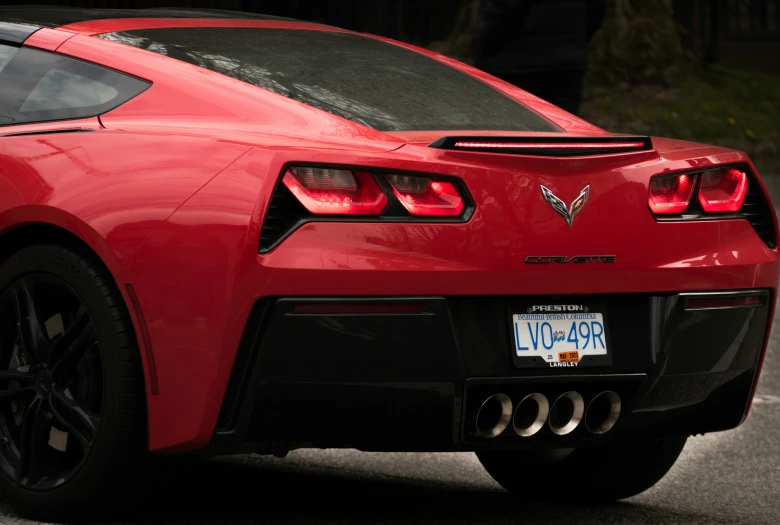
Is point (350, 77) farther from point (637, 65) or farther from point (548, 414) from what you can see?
point (637, 65)

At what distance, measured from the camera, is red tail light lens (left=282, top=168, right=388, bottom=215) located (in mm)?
3578

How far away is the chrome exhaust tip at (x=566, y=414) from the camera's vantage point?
12.8 feet

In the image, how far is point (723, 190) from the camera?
4172 millimetres

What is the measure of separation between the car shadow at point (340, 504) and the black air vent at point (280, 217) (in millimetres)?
823

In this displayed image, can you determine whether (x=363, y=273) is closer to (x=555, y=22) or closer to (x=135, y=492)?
(x=135, y=492)

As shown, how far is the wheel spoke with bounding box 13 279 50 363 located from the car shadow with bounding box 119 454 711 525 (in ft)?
1.71

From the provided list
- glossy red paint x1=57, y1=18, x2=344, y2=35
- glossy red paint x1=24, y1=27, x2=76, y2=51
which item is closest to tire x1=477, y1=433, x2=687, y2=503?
glossy red paint x1=57, y1=18, x2=344, y2=35

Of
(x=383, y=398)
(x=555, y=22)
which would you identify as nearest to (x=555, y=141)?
(x=383, y=398)

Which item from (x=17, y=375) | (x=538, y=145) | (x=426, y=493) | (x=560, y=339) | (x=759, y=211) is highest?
(x=538, y=145)

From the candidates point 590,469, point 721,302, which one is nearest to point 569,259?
point 721,302

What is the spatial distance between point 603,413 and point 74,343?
1406mm

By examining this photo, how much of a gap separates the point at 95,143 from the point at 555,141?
1.20 metres

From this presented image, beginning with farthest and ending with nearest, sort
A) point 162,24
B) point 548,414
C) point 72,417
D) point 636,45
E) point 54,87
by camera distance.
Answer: point 636,45 → point 162,24 → point 54,87 → point 72,417 → point 548,414

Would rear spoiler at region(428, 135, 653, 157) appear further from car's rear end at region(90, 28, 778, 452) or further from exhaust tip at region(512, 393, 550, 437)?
exhaust tip at region(512, 393, 550, 437)
